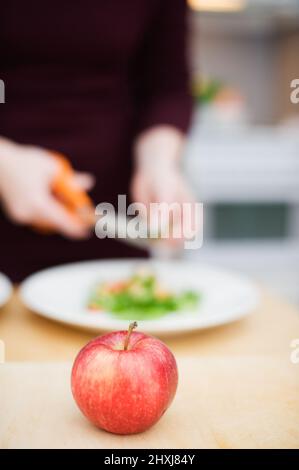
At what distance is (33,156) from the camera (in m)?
0.88

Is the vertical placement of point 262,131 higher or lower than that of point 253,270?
higher

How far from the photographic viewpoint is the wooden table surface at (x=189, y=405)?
442 mm

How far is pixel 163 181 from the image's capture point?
3.33 feet

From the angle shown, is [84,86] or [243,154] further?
[243,154]

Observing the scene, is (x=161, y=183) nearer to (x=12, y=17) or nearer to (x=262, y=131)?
(x=12, y=17)

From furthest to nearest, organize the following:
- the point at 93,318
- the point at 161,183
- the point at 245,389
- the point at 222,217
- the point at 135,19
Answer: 1. the point at 222,217
2. the point at 135,19
3. the point at 161,183
4. the point at 93,318
5. the point at 245,389

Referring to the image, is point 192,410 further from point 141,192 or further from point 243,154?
point 243,154

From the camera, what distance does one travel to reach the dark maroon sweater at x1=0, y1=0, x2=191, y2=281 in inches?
42.3

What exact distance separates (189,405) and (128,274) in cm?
49

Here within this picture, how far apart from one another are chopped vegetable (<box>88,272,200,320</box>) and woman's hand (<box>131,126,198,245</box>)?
0.09m

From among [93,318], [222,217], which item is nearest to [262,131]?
[222,217]

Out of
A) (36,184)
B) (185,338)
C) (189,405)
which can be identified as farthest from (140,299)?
(189,405)

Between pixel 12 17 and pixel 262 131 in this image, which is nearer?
pixel 12 17
